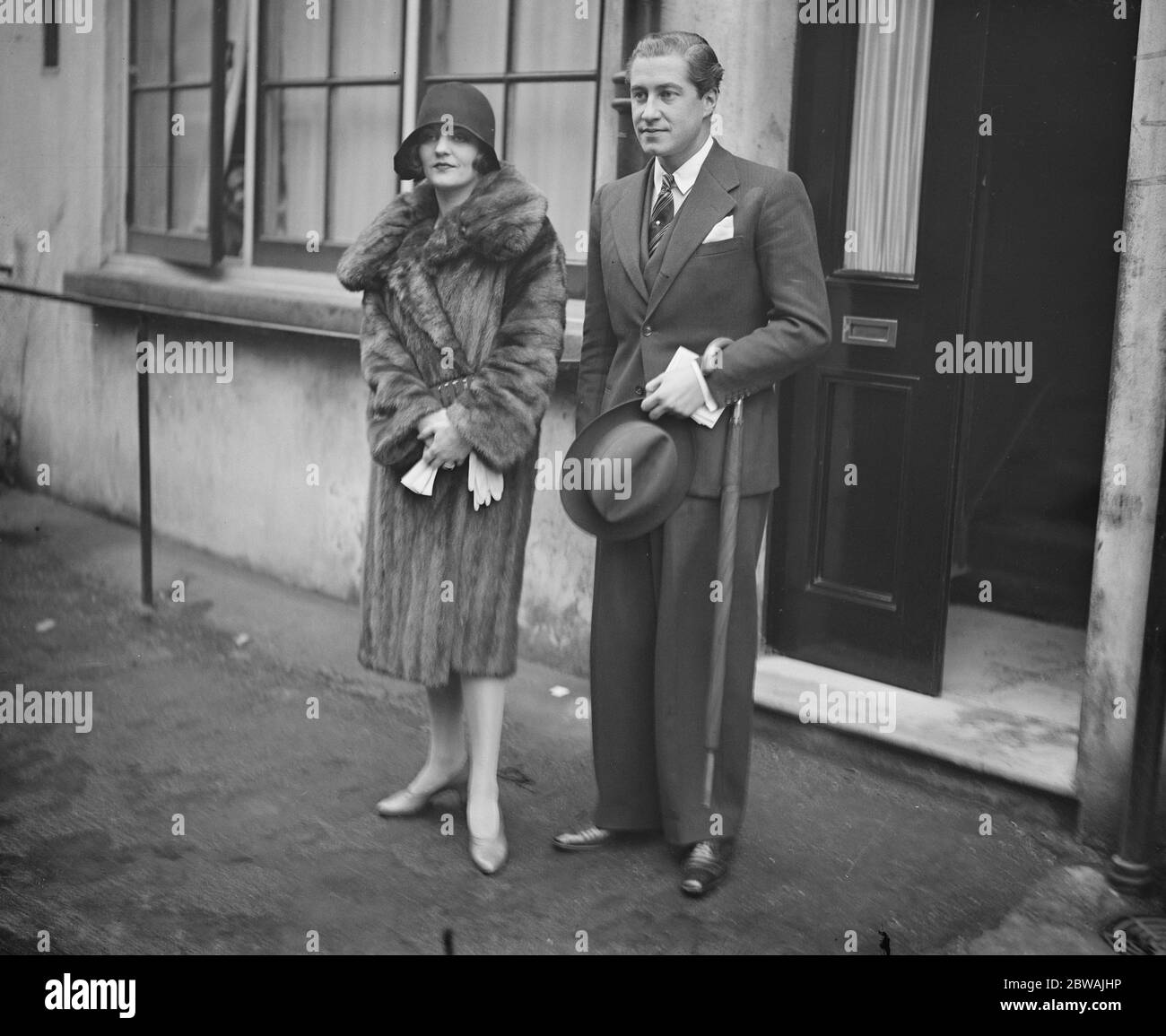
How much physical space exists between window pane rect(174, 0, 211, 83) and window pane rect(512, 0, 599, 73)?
1.98 metres

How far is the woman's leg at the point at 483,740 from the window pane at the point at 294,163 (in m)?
3.33

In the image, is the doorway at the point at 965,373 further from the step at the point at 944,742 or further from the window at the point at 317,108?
the window at the point at 317,108

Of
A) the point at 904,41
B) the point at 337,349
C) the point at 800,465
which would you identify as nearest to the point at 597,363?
the point at 800,465

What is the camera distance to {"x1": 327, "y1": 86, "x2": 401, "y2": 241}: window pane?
6.55 m

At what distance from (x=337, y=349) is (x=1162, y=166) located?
363cm

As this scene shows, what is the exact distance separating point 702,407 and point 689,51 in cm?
87

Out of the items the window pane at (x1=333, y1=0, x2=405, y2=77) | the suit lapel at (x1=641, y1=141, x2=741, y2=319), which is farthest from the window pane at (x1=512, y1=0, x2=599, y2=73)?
the suit lapel at (x1=641, y1=141, x2=741, y2=319)

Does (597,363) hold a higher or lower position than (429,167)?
lower

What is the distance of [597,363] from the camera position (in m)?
4.12

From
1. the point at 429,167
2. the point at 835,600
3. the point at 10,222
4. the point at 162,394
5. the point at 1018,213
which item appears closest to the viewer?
the point at 429,167

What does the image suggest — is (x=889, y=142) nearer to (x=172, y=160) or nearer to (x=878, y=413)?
(x=878, y=413)

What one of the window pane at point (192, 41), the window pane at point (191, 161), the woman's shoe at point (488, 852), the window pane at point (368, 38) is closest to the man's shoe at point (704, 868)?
the woman's shoe at point (488, 852)

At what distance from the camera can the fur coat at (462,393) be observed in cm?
398

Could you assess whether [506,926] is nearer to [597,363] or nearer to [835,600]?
[597,363]
